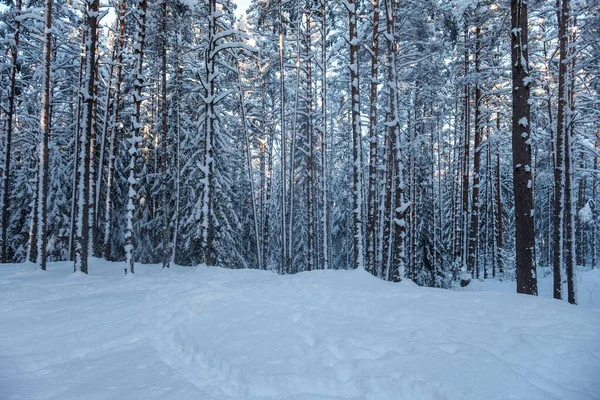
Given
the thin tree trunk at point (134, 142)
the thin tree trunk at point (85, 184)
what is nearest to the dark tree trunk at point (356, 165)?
the thin tree trunk at point (134, 142)

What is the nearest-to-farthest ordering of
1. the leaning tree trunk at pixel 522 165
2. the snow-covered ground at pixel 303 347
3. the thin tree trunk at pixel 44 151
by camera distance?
the snow-covered ground at pixel 303 347 < the leaning tree trunk at pixel 522 165 < the thin tree trunk at pixel 44 151

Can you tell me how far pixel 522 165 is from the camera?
717 centimetres

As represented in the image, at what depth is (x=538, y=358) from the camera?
338 cm

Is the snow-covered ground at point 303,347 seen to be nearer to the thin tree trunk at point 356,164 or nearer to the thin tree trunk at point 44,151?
the thin tree trunk at point 356,164

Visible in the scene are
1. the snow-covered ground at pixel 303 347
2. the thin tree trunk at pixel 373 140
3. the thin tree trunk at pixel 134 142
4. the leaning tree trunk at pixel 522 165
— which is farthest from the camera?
the thin tree trunk at pixel 373 140

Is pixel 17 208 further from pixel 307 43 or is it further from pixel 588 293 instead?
pixel 588 293

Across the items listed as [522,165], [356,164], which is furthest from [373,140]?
[522,165]

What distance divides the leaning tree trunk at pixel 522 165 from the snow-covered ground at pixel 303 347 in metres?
1.62

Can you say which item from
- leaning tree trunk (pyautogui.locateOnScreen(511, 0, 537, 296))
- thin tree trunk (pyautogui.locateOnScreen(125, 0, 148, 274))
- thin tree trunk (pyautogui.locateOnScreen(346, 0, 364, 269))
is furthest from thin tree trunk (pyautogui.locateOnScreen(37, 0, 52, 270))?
leaning tree trunk (pyautogui.locateOnScreen(511, 0, 537, 296))

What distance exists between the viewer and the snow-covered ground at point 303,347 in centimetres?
304

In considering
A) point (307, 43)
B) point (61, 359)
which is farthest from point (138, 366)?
point (307, 43)

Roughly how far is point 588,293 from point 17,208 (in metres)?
33.0

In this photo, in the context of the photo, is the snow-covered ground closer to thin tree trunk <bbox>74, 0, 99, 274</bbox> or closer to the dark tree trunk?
the dark tree trunk

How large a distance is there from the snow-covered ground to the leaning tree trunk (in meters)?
1.62
